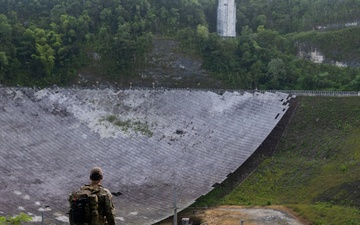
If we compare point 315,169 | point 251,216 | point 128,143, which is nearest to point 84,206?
point 251,216

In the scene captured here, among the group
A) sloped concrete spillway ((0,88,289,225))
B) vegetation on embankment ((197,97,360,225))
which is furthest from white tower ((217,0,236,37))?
vegetation on embankment ((197,97,360,225))

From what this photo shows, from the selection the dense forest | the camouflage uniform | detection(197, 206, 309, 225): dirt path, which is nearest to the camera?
the camouflage uniform

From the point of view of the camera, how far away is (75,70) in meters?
49.8

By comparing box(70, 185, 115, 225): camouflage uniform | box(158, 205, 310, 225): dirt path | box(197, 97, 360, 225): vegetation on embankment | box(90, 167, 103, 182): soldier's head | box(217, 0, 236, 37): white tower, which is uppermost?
box(217, 0, 236, 37): white tower

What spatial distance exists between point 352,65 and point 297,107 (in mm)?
12489

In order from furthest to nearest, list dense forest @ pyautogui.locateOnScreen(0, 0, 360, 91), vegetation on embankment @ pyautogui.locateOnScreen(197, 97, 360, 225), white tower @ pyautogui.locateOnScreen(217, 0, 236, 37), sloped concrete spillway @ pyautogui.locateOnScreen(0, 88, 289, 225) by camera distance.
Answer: white tower @ pyautogui.locateOnScreen(217, 0, 236, 37) → dense forest @ pyautogui.locateOnScreen(0, 0, 360, 91) → sloped concrete spillway @ pyautogui.locateOnScreen(0, 88, 289, 225) → vegetation on embankment @ pyautogui.locateOnScreen(197, 97, 360, 225)

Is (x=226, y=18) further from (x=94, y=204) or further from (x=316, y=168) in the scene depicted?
(x=94, y=204)

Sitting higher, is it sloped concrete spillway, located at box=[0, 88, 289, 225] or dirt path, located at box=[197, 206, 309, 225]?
sloped concrete spillway, located at box=[0, 88, 289, 225]

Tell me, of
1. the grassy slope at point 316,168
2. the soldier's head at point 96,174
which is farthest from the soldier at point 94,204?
the grassy slope at point 316,168

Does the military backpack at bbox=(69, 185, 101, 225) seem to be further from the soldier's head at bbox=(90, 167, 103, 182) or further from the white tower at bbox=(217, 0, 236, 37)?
the white tower at bbox=(217, 0, 236, 37)

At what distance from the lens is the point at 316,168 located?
3569 centimetres

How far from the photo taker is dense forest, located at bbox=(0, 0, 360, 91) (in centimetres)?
4934

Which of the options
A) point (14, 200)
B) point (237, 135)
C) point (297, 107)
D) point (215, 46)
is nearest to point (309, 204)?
point (237, 135)

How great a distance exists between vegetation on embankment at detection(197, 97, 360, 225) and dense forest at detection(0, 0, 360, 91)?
7.09m
